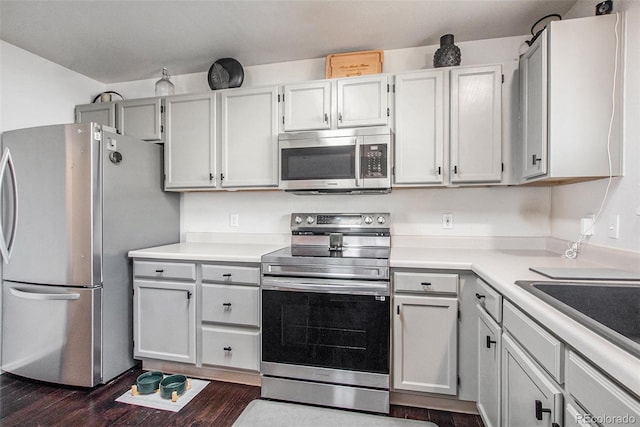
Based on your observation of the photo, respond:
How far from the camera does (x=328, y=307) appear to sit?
74.7 inches

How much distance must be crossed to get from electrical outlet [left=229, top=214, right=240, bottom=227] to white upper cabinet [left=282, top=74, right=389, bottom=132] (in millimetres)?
914

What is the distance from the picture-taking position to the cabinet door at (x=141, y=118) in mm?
2613

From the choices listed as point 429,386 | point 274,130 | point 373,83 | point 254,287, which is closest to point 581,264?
point 429,386

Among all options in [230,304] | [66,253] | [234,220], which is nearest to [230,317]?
[230,304]

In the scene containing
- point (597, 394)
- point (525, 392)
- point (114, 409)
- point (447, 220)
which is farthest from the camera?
point (447, 220)

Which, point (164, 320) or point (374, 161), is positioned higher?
point (374, 161)

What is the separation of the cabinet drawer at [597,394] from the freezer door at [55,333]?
245cm

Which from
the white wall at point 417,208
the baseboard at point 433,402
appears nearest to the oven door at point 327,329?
the baseboard at point 433,402

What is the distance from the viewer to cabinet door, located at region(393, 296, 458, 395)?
5.96 ft

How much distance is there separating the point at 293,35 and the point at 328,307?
1902mm

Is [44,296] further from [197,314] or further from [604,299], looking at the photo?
[604,299]

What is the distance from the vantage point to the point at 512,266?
1632 mm

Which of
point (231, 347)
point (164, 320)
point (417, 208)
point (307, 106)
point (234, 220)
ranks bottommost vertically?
point (231, 347)

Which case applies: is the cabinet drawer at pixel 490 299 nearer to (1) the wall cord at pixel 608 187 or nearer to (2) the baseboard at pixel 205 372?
(1) the wall cord at pixel 608 187
